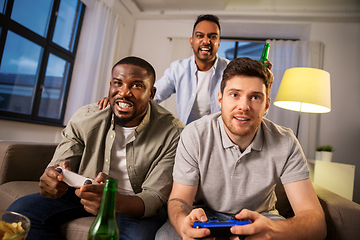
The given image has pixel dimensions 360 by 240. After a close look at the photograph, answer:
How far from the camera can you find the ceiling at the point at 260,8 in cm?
401

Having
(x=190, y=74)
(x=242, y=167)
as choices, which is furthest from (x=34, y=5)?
(x=242, y=167)

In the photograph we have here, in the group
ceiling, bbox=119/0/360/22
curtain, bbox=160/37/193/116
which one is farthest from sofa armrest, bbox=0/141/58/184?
ceiling, bbox=119/0/360/22

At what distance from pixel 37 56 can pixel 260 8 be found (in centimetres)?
370

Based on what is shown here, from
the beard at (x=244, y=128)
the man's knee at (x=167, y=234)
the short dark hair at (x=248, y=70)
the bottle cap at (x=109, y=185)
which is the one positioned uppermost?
the short dark hair at (x=248, y=70)

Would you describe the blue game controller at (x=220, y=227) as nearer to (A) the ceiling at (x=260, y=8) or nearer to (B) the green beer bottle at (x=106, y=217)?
(B) the green beer bottle at (x=106, y=217)

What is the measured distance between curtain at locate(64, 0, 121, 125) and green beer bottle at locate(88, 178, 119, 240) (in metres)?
3.56

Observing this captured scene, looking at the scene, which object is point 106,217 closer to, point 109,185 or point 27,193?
point 109,185

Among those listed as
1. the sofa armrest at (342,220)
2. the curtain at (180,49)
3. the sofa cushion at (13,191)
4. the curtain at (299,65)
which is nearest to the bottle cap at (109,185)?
the sofa armrest at (342,220)

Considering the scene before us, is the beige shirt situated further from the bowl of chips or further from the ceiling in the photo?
the ceiling

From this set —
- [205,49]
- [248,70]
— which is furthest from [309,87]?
[248,70]

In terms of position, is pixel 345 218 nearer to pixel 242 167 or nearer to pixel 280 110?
pixel 242 167

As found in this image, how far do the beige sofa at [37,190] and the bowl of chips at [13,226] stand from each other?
53 cm

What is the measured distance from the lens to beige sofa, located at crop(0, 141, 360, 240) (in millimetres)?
1066

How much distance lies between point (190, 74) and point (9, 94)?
254cm
